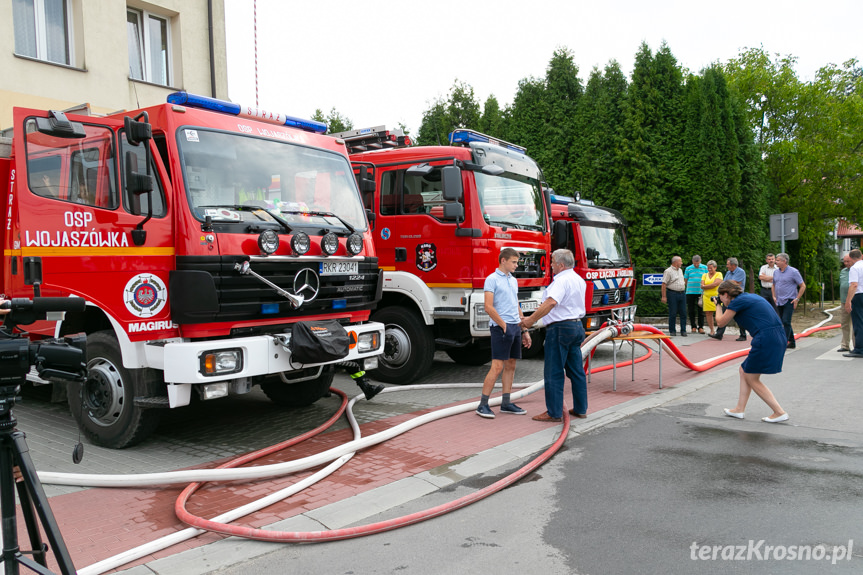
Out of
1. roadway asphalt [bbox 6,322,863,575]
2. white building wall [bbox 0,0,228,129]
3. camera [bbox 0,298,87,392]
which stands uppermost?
white building wall [bbox 0,0,228,129]

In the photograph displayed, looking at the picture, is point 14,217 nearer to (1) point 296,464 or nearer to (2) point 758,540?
(1) point 296,464

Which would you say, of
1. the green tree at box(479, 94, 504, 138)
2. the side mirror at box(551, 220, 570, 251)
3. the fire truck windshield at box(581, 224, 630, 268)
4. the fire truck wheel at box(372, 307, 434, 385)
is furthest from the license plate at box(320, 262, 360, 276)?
the green tree at box(479, 94, 504, 138)

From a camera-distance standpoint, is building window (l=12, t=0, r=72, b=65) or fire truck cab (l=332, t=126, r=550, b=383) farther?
building window (l=12, t=0, r=72, b=65)

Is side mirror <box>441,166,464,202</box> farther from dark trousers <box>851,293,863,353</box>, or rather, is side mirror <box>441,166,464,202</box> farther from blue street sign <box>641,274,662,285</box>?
blue street sign <box>641,274,662,285</box>

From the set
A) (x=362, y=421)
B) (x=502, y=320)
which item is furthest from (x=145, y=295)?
(x=502, y=320)

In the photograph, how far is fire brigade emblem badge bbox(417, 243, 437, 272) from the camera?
8.57 meters

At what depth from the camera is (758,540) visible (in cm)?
370

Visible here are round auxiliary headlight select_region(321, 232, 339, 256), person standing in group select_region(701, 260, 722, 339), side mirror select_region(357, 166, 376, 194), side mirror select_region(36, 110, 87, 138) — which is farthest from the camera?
person standing in group select_region(701, 260, 722, 339)

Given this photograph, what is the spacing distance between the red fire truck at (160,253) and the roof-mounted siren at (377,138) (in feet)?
12.7

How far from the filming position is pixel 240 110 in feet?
19.5

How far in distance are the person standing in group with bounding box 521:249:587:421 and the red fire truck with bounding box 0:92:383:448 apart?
209 centimetres

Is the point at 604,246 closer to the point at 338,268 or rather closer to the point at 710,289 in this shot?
the point at 710,289

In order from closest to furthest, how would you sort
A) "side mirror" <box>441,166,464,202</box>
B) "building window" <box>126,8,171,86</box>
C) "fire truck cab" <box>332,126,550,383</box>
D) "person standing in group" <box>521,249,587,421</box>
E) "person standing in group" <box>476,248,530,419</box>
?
"person standing in group" <box>521,249,587,421</box> → "person standing in group" <box>476,248,530,419</box> → "side mirror" <box>441,166,464,202</box> → "fire truck cab" <box>332,126,550,383</box> → "building window" <box>126,8,171,86</box>

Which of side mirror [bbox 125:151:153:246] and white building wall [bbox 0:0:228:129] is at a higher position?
white building wall [bbox 0:0:228:129]
